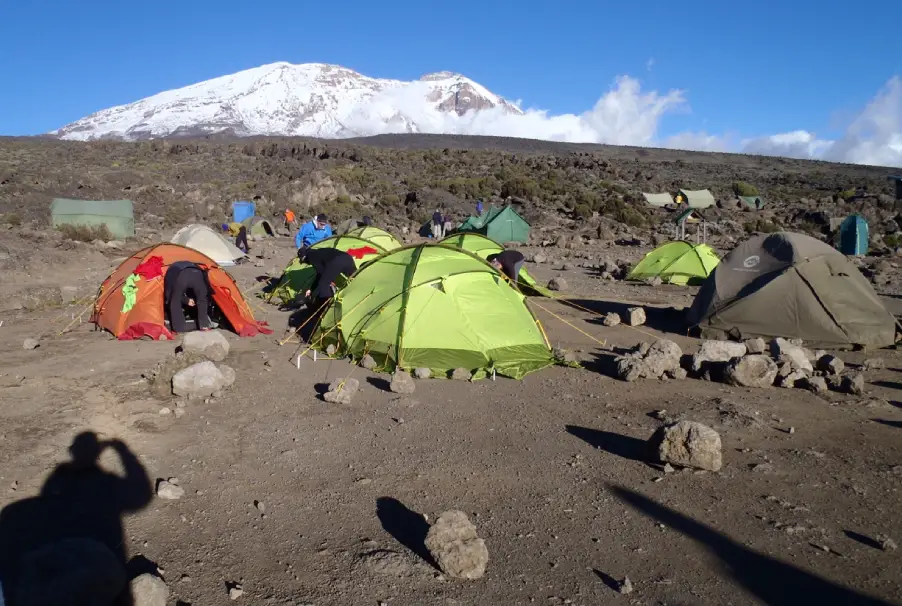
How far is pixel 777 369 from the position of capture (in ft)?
25.9

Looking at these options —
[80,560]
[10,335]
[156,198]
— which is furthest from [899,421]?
[156,198]

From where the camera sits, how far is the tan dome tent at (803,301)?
376 inches

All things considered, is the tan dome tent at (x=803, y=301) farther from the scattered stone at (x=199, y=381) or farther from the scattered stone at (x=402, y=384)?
the scattered stone at (x=199, y=381)

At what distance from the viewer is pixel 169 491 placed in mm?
5016

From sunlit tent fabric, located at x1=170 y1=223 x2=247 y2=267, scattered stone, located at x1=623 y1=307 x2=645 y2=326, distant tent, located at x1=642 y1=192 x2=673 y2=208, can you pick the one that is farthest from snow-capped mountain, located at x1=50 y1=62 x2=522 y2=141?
scattered stone, located at x1=623 y1=307 x2=645 y2=326

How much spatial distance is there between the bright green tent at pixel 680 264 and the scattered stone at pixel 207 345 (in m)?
11.3

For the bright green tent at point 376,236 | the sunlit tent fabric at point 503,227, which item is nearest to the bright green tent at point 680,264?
the bright green tent at point 376,236

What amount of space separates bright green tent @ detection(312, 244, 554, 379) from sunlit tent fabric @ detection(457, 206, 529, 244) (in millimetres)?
17654

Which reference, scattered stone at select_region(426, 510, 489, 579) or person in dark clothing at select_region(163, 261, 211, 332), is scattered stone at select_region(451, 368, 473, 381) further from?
person in dark clothing at select_region(163, 261, 211, 332)

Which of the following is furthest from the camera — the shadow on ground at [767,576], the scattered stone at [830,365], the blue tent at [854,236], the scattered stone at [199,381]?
the blue tent at [854,236]

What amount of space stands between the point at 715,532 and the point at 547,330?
659 cm

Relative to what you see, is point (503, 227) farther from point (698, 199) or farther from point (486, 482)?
point (486, 482)

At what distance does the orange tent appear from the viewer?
9.95 metres

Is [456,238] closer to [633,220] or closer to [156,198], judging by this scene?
[633,220]
